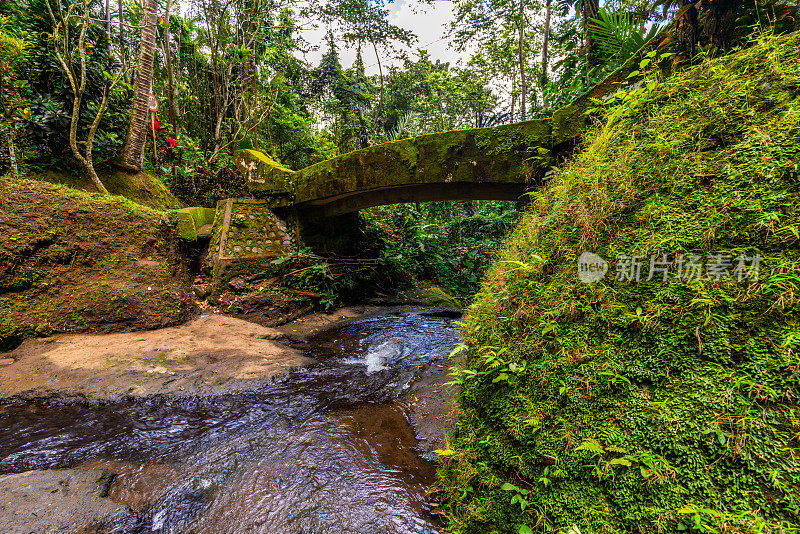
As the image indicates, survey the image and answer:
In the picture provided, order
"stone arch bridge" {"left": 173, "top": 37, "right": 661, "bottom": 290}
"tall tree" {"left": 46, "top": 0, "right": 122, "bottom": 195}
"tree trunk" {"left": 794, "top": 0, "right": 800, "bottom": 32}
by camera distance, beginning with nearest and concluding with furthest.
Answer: "tree trunk" {"left": 794, "top": 0, "right": 800, "bottom": 32} → "stone arch bridge" {"left": 173, "top": 37, "right": 661, "bottom": 290} → "tall tree" {"left": 46, "top": 0, "right": 122, "bottom": 195}

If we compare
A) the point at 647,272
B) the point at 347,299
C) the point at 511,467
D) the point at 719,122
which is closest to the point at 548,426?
the point at 511,467

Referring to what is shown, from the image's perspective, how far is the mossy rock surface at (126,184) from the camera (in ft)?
17.6

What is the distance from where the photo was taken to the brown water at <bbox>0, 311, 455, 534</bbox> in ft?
5.59

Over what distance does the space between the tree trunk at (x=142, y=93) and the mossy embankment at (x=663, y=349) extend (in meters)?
8.03

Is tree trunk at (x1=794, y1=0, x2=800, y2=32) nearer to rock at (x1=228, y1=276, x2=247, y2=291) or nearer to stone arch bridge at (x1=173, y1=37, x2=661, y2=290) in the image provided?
stone arch bridge at (x1=173, y1=37, x2=661, y2=290)

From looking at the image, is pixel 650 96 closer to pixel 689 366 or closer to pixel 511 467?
pixel 689 366

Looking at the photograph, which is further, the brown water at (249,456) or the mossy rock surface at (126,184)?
the mossy rock surface at (126,184)

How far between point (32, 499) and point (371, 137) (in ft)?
44.3

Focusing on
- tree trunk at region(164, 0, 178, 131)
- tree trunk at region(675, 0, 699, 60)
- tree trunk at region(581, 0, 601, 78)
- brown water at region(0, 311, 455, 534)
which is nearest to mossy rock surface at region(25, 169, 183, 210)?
tree trunk at region(164, 0, 178, 131)

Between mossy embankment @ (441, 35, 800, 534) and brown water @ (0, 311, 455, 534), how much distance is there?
497 mm

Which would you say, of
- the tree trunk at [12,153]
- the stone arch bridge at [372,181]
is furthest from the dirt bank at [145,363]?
the tree trunk at [12,153]

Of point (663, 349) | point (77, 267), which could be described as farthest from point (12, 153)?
point (663, 349)

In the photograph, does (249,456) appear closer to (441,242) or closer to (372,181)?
(372,181)

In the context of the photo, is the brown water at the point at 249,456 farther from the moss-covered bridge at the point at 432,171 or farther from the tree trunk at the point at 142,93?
the tree trunk at the point at 142,93
